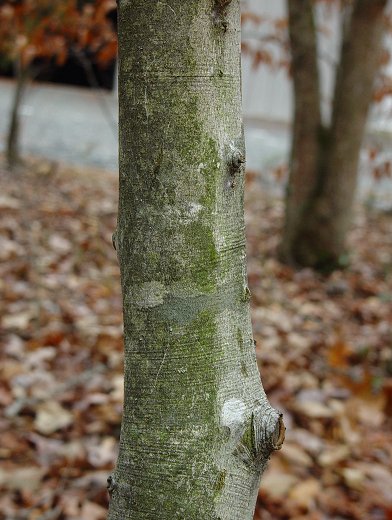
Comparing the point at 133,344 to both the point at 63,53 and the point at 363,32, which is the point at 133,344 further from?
the point at 63,53

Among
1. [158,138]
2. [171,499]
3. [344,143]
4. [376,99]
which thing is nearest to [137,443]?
[171,499]

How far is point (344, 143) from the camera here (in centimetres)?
462

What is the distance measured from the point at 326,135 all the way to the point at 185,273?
4.05 m

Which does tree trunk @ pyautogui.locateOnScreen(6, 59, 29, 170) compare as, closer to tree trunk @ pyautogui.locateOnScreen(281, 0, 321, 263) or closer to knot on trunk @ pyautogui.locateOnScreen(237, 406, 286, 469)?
tree trunk @ pyautogui.locateOnScreen(281, 0, 321, 263)

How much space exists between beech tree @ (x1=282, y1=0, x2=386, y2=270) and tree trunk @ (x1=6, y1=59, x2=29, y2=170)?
2538 mm

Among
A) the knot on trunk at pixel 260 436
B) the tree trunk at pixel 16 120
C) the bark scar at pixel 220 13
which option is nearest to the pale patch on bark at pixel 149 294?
the knot on trunk at pixel 260 436

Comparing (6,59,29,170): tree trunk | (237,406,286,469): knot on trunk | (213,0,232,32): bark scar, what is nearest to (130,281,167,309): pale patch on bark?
(237,406,286,469): knot on trunk

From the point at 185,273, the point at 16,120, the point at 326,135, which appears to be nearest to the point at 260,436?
the point at 185,273

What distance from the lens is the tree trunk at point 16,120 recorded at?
591 centimetres

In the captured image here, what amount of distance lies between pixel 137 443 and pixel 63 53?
16.9 feet

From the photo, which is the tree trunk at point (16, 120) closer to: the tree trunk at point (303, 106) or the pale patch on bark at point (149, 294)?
the tree trunk at point (303, 106)

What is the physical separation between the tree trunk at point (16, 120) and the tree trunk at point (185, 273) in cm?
543

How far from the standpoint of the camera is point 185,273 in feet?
2.79

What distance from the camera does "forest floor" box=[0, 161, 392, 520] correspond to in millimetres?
2229
